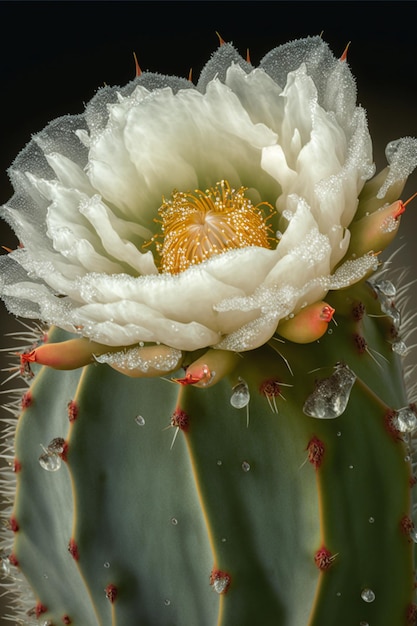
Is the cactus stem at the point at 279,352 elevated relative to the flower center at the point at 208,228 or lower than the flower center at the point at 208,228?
lower

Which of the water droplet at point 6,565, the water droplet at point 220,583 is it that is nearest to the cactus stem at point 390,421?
the water droplet at point 220,583

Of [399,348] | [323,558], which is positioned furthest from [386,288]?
[323,558]

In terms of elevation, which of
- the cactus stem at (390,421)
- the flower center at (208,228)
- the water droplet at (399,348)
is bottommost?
the cactus stem at (390,421)

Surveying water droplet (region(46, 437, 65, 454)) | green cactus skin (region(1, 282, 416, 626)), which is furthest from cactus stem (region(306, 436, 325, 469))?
water droplet (region(46, 437, 65, 454))

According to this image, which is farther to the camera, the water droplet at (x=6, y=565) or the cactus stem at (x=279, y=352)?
the water droplet at (x=6, y=565)

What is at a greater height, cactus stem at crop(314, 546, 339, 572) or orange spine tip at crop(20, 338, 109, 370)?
orange spine tip at crop(20, 338, 109, 370)

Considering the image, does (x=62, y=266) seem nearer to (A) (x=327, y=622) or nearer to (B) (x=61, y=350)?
(B) (x=61, y=350)

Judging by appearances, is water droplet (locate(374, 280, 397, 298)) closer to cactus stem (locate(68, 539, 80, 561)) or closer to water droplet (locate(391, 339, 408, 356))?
water droplet (locate(391, 339, 408, 356))

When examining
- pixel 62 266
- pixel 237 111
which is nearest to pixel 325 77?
pixel 237 111

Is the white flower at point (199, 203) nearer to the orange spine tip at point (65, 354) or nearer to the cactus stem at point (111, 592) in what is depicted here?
the orange spine tip at point (65, 354)
